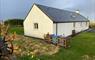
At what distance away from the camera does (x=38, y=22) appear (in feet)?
98.2

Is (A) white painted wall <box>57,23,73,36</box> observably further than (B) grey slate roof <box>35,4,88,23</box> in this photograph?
Yes

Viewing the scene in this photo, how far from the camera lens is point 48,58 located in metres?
17.9

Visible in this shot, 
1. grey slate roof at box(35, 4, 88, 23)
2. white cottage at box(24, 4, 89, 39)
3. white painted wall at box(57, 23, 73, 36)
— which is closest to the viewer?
white cottage at box(24, 4, 89, 39)

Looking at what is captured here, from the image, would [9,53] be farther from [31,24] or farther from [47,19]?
[31,24]

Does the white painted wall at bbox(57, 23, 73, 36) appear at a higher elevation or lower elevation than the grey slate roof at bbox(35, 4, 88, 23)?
lower

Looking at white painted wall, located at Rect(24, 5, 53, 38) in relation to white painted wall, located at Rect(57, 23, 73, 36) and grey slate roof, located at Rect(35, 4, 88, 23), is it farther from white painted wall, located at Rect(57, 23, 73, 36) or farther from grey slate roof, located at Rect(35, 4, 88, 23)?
white painted wall, located at Rect(57, 23, 73, 36)

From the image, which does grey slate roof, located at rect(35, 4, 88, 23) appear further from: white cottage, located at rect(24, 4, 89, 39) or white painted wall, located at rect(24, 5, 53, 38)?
white painted wall, located at rect(24, 5, 53, 38)

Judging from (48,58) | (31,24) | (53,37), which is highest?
(31,24)

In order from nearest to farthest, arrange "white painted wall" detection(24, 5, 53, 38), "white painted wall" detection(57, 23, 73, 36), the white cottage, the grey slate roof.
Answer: the white cottage, "white painted wall" detection(24, 5, 53, 38), the grey slate roof, "white painted wall" detection(57, 23, 73, 36)

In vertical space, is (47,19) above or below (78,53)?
above

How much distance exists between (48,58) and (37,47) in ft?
13.6

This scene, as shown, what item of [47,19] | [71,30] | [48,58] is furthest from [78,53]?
[71,30]

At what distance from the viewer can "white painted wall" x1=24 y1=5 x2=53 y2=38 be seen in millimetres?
28625

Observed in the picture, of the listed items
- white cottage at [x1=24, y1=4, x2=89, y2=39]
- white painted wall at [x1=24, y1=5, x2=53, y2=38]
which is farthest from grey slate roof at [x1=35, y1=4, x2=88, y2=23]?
white painted wall at [x1=24, y1=5, x2=53, y2=38]
